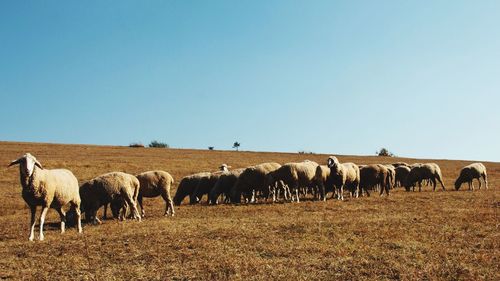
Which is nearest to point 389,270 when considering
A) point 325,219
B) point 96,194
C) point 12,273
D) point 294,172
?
point 325,219

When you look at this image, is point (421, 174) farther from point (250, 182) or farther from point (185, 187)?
point (185, 187)

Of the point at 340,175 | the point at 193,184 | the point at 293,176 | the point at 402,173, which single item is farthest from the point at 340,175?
the point at 402,173

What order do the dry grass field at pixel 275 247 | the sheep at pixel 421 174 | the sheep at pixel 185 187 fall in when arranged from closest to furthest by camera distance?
the dry grass field at pixel 275 247 → the sheep at pixel 185 187 → the sheep at pixel 421 174

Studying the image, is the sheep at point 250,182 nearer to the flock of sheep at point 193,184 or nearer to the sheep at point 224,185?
the flock of sheep at point 193,184

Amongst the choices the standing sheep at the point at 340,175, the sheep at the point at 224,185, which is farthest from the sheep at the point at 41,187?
the standing sheep at the point at 340,175

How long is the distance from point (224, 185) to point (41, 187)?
12.9 meters

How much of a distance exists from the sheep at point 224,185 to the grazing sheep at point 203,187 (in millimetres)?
547

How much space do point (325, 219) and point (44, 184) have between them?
31.0 ft

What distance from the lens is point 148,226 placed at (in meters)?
15.3

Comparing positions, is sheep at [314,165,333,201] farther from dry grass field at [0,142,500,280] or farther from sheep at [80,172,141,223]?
sheep at [80,172,141,223]

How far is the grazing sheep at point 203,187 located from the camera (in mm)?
25453

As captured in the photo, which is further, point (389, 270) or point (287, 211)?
point (287, 211)

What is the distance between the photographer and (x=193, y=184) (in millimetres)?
25641

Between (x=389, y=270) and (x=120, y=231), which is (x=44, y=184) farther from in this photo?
(x=389, y=270)
